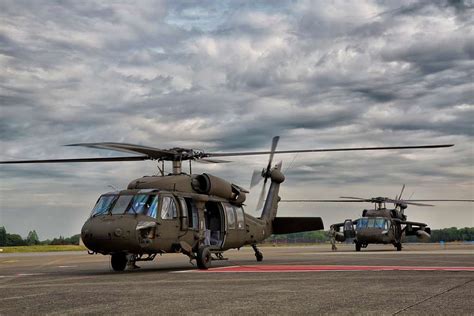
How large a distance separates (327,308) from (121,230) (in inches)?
432

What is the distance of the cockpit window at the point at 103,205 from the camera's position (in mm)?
19719

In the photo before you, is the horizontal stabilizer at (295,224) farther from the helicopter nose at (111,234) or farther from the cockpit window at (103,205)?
the helicopter nose at (111,234)

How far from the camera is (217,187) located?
2314 cm

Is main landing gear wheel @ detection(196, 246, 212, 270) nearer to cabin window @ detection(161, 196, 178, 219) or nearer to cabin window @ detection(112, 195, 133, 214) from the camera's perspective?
cabin window @ detection(161, 196, 178, 219)

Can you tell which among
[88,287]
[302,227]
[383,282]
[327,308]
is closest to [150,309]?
[327,308]

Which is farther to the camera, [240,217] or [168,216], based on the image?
[240,217]

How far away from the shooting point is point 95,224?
18.9 meters

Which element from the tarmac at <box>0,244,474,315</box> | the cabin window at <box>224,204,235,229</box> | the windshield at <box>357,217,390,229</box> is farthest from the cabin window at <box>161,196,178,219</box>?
the windshield at <box>357,217,390,229</box>

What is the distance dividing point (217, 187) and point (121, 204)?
14.8ft

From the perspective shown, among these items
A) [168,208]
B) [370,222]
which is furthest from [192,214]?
[370,222]

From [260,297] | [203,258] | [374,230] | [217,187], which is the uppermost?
[217,187]

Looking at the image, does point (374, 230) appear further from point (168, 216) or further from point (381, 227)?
point (168, 216)

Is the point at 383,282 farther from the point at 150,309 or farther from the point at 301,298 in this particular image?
the point at 150,309

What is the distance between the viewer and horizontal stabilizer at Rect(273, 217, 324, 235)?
29203mm
